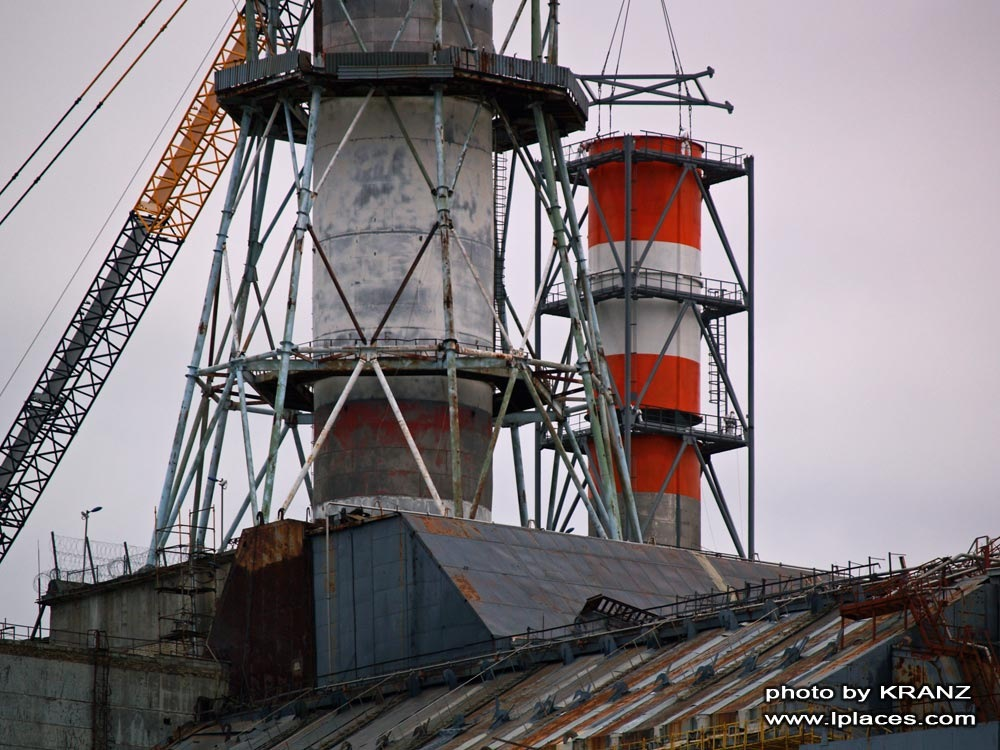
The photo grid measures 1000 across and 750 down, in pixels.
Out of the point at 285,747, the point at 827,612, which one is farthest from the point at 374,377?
the point at 827,612

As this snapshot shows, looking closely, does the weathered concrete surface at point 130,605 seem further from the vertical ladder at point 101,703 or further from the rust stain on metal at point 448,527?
the rust stain on metal at point 448,527

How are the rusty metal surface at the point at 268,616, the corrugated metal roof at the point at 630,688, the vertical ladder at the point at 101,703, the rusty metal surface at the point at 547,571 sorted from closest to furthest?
the corrugated metal roof at the point at 630,688, the rusty metal surface at the point at 547,571, the vertical ladder at the point at 101,703, the rusty metal surface at the point at 268,616

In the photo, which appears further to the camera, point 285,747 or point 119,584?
point 119,584

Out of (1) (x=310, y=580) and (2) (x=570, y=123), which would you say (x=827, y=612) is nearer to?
(1) (x=310, y=580)

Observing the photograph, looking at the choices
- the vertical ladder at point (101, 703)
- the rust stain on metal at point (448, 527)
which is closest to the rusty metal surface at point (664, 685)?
the rust stain on metal at point (448, 527)

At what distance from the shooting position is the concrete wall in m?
70.9

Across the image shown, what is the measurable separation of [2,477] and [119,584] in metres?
34.7

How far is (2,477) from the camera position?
113875 millimetres

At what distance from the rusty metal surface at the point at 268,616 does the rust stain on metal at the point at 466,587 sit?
5.74 m

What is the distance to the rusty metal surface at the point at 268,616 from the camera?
74875 millimetres

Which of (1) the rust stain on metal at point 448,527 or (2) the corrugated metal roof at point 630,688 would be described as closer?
(2) the corrugated metal roof at point 630,688

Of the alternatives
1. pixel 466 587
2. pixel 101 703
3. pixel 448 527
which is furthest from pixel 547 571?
pixel 101 703

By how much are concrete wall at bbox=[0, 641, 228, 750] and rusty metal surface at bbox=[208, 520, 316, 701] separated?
3.09ft

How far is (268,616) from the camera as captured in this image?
75.6m
